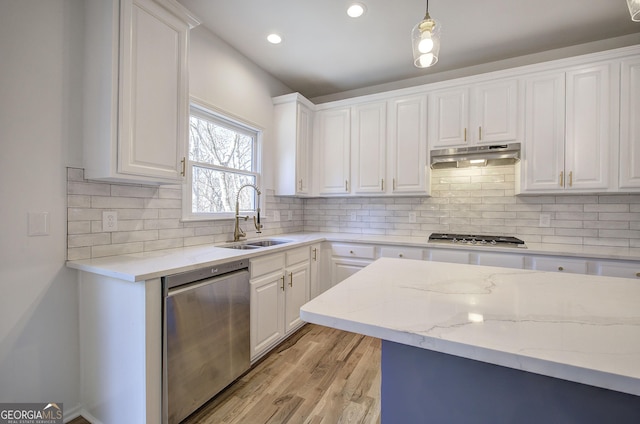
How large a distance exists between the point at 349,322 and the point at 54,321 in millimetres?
1802

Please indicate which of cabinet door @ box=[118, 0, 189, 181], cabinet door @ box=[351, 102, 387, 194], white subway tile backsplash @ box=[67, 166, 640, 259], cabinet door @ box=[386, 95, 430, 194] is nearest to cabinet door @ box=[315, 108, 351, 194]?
cabinet door @ box=[351, 102, 387, 194]

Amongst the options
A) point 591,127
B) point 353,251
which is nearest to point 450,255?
point 353,251

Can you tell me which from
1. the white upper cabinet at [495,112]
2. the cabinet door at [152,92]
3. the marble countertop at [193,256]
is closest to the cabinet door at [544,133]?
the white upper cabinet at [495,112]

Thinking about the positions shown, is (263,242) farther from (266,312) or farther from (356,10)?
(356,10)

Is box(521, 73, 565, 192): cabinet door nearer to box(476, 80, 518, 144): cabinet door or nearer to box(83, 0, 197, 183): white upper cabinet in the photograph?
box(476, 80, 518, 144): cabinet door

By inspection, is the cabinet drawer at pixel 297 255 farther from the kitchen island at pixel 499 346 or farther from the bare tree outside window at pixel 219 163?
the kitchen island at pixel 499 346

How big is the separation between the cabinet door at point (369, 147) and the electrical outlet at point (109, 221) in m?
2.33

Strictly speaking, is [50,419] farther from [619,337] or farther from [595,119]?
[595,119]

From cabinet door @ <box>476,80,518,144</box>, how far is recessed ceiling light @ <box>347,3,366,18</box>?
1.37 metres

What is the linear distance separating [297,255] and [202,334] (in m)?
1.18

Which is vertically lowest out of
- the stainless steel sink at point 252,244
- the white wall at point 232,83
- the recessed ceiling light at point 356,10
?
the stainless steel sink at point 252,244

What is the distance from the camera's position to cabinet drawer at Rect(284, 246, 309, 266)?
2558mm

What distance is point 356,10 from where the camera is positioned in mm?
2168

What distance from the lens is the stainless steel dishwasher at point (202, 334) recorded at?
149cm
